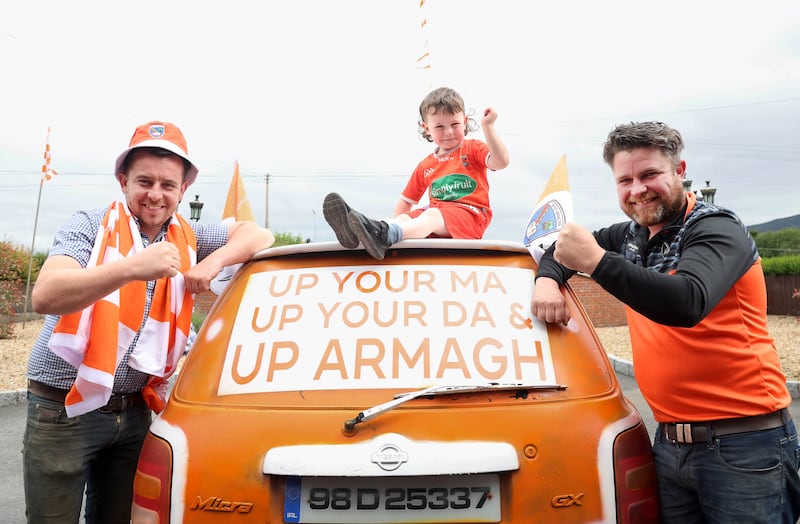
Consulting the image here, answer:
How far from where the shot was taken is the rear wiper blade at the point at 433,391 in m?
1.73

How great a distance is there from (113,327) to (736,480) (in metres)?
2.17

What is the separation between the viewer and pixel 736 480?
1966 millimetres

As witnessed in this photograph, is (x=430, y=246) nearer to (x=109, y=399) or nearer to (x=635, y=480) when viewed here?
(x=635, y=480)

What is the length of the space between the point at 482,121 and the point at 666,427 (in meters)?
2.12

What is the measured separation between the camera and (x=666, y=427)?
2156mm

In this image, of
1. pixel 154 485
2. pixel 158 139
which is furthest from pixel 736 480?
pixel 158 139

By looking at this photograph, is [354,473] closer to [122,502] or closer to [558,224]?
[122,502]

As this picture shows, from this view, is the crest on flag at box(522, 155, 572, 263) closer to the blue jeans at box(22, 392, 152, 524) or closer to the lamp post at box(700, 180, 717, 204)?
the blue jeans at box(22, 392, 152, 524)

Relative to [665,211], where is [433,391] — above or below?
below

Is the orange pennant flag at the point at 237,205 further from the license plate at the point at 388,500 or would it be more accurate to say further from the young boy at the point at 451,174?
the license plate at the point at 388,500

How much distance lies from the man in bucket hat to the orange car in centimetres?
34

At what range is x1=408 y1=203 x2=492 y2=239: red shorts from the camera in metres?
3.88

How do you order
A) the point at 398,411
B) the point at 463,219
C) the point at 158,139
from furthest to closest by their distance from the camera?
1. the point at 463,219
2. the point at 158,139
3. the point at 398,411

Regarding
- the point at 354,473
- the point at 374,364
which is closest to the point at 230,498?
the point at 354,473
